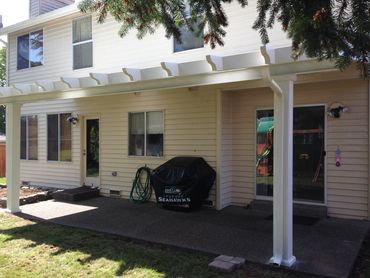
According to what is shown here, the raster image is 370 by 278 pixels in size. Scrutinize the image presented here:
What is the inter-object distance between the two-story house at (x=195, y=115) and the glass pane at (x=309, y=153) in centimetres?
2

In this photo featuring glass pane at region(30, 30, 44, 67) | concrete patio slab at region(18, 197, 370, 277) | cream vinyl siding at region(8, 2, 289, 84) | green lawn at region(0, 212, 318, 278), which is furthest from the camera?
glass pane at region(30, 30, 44, 67)

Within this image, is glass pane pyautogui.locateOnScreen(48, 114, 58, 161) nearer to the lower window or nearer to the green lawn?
the green lawn

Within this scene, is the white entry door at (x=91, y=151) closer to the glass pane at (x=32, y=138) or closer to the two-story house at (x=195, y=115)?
the two-story house at (x=195, y=115)

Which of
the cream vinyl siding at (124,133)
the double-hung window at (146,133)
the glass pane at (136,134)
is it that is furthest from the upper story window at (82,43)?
the double-hung window at (146,133)

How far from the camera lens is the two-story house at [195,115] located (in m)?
5.24

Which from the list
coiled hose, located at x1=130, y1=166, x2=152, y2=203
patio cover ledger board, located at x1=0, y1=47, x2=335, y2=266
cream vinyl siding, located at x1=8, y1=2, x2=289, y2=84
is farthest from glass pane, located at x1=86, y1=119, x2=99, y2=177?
patio cover ledger board, located at x1=0, y1=47, x2=335, y2=266

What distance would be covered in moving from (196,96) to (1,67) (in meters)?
40.3

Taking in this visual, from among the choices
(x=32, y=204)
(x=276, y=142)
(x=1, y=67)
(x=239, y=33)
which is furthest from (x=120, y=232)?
(x=1, y=67)

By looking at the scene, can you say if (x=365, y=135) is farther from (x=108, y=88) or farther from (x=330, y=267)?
(x=108, y=88)

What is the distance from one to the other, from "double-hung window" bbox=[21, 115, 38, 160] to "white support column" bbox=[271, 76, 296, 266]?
8.79 m

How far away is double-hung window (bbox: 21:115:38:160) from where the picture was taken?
38.2 feet

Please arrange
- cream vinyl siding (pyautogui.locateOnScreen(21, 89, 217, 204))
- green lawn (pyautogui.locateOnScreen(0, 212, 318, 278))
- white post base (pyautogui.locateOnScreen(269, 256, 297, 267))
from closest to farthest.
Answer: green lawn (pyautogui.locateOnScreen(0, 212, 318, 278)) → white post base (pyautogui.locateOnScreen(269, 256, 297, 267)) → cream vinyl siding (pyautogui.locateOnScreen(21, 89, 217, 204))

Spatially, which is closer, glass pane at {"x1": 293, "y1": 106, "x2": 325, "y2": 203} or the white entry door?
glass pane at {"x1": 293, "y1": 106, "x2": 325, "y2": 203}

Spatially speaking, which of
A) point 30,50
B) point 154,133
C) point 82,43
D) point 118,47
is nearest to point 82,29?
point 82,43
